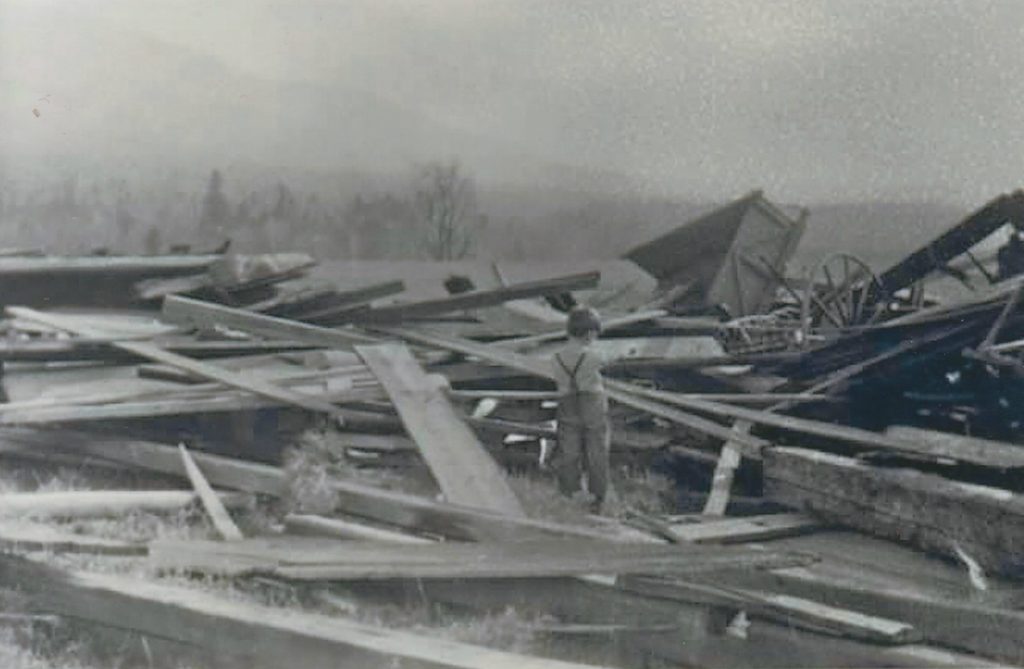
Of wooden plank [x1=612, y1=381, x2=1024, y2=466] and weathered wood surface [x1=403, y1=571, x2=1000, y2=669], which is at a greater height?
wooden plank [x1=612, y1=381, x2=1024, y2=466]

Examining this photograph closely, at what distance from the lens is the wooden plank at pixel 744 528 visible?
5.10m

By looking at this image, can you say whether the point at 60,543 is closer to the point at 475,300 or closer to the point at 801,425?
the point at 801,425

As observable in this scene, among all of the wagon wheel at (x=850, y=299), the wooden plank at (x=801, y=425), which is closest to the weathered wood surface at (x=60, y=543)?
the wooden plank at (x=801, y=425)

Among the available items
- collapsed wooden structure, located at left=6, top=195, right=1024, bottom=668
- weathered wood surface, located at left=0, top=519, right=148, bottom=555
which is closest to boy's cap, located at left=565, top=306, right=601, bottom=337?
collapsed wooden structure, located at left=6, top=195, right=1024, bottom=668

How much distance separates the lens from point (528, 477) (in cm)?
666

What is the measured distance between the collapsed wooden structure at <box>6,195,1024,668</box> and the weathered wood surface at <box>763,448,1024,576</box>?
0.01m

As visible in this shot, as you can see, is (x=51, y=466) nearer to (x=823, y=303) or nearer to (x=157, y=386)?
(x=157, y=386)

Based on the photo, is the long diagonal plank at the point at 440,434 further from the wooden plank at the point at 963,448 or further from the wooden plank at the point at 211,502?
the wooden plank at the point at 963,448

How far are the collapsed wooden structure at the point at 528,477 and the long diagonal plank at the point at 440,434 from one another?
0.02 meters

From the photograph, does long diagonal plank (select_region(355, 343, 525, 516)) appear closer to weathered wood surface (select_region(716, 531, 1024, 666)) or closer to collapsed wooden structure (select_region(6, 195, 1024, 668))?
collapsed wooden structure (select_region(6, 195, 1024, 668))

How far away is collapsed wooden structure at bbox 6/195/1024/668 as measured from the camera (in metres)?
4.09

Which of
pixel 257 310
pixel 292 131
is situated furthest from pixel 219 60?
pixel 257 310

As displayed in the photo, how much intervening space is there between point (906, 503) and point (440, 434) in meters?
2.63

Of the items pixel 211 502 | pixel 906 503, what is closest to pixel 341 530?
pixel 211 502
